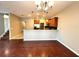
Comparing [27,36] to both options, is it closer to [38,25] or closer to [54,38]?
[54,38]

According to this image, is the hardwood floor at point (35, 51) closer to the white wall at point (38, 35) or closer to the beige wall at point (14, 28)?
the white wall at point (38, 35)

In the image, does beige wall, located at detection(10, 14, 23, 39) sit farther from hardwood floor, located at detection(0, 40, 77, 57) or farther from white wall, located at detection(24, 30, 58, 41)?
hardwood floor, located at detection(0, 40, 77, 57)

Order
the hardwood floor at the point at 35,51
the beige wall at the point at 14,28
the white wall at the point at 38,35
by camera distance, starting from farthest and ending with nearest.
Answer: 1. the beige wall at the point at 14,28
2. the white wall at the point at 38,35
3. the hardwood floor at the point at 35,51

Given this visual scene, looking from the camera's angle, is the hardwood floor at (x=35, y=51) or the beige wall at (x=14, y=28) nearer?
the hardwood floor at (x=35, y=51)

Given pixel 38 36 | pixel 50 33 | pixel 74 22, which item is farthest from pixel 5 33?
pixel 74 22

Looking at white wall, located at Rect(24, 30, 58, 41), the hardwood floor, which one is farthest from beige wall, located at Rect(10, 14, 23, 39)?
the hardwood floor

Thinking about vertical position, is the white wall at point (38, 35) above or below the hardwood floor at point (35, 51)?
above

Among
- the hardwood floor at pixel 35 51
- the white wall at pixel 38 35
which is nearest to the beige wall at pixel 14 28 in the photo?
the white wall at pixel 38 35

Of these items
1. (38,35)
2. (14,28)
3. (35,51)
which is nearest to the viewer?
(35,51)

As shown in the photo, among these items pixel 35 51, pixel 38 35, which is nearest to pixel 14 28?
pixel 38 35

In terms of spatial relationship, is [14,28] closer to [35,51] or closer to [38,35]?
[38,35]

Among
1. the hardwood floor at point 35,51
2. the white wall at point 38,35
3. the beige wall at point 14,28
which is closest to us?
the hardwood floor at point 35,51

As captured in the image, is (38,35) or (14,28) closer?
(38,35)

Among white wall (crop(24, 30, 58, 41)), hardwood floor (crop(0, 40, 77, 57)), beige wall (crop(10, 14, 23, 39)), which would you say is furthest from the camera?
beige wall (crop(10, 14, 23, 39))
